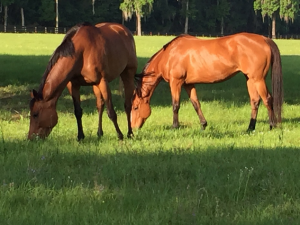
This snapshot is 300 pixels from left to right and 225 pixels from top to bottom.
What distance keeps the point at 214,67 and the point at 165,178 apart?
4511 millimetres

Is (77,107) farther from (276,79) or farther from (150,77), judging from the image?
(276,79)

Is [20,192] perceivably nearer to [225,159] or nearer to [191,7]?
[225,159]

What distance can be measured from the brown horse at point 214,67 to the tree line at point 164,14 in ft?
175

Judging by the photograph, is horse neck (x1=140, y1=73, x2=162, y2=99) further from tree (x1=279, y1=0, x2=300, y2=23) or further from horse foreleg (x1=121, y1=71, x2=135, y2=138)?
tree (x1=279, y1=0, x2=300, y2=23)

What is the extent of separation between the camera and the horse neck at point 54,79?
659 centimetres

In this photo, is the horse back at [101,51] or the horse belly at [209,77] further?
the horse belly at [209,77]

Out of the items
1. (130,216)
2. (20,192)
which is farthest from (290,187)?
(20,192)

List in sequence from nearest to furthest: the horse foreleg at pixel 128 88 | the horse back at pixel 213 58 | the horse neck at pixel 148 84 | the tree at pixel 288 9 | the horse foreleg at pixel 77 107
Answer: the horse foreleg at pixel 77 107, the horse back at pixel 213 58, the horse foreleg at pixel 128 88, the horse neck at pixel 148 84, the tree at pixel 288 9

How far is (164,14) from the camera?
72125 millimetres

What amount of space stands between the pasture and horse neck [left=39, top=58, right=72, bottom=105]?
700 mm

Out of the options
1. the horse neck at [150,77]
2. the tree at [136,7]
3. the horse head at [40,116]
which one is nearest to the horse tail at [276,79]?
the horse neck at [150,77]

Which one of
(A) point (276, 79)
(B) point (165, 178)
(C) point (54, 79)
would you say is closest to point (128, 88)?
(C) point (54, 79)

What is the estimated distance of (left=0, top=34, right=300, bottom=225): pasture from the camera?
362cm

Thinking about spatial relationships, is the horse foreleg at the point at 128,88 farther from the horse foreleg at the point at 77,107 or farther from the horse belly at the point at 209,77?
the horse foreleg at the point at 77,107
